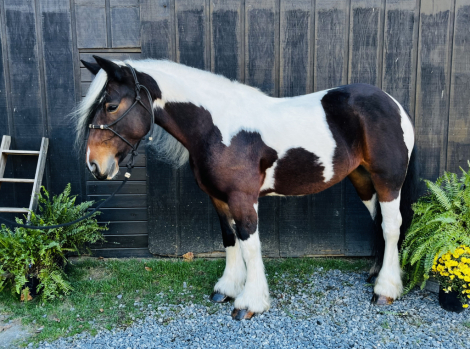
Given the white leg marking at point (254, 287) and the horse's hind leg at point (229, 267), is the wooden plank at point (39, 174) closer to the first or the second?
the horse's hind leg at point (229, 267)

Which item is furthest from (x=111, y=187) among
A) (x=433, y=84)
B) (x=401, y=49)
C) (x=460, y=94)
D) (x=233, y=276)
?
(x=460, y=94)

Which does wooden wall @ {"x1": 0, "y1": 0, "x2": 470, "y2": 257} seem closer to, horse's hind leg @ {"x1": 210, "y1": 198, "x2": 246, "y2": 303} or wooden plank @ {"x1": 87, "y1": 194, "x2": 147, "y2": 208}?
wooden plank @ {"x1": 87, "y1": 194, "x2": 147, "y2": 208}

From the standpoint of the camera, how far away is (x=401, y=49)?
3150 millimetres

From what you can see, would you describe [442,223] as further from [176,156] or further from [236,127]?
[176,156]

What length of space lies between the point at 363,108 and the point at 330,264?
1.58 metres

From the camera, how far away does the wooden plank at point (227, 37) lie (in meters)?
3.11

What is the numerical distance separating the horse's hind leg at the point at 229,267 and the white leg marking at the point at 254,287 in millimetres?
232

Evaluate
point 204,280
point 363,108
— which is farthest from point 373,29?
point 204,280

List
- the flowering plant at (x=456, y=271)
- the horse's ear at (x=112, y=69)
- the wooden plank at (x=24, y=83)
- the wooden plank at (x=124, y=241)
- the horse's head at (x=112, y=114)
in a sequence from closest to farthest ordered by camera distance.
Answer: the horse's ear at (x=112, y=69) < the horse's head at (x=112, y=114) < the flowering plant at (x=456, y=271) < the wooden plank at (x=24, y=83) < the wooden plank at (x=124, y=241)

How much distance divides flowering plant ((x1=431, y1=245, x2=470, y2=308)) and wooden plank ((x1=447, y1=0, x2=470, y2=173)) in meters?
1.23

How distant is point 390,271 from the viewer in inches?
103

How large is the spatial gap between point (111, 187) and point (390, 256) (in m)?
2.57

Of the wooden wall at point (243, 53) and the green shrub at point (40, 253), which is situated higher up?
the wooden wall at point (243, 53)

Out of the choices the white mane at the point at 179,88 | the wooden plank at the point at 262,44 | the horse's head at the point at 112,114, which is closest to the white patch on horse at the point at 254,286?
the white mane at the point at 179,88
